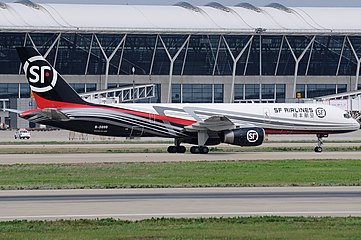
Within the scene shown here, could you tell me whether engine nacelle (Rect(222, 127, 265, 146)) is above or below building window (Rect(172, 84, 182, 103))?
above

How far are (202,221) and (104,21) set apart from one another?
114532 millimetres

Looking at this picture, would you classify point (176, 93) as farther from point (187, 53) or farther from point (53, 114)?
point (53, 114)

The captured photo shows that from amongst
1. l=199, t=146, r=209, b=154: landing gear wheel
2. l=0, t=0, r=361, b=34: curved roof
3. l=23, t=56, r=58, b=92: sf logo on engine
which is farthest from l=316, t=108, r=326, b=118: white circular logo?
l=0, t=0, r=361, b=34: curved roof

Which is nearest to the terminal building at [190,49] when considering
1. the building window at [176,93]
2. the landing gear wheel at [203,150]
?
the building window at [176,93]

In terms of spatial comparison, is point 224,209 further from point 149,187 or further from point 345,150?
point 345,150

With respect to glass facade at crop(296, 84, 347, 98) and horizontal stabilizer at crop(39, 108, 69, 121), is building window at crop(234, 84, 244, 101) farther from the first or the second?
horizontal stabilizer at crop(39, 108, 69, 121)

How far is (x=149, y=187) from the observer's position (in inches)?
1481

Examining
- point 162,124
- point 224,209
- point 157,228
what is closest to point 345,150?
point 162,124

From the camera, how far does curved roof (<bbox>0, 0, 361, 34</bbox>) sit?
447 ft

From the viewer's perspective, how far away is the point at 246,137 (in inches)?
2430

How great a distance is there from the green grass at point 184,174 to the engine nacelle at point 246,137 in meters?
8.63

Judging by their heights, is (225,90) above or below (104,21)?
below

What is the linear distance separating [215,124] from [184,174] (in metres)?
18.6

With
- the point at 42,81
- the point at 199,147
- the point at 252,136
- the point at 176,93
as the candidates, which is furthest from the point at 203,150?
the point at 176,93
